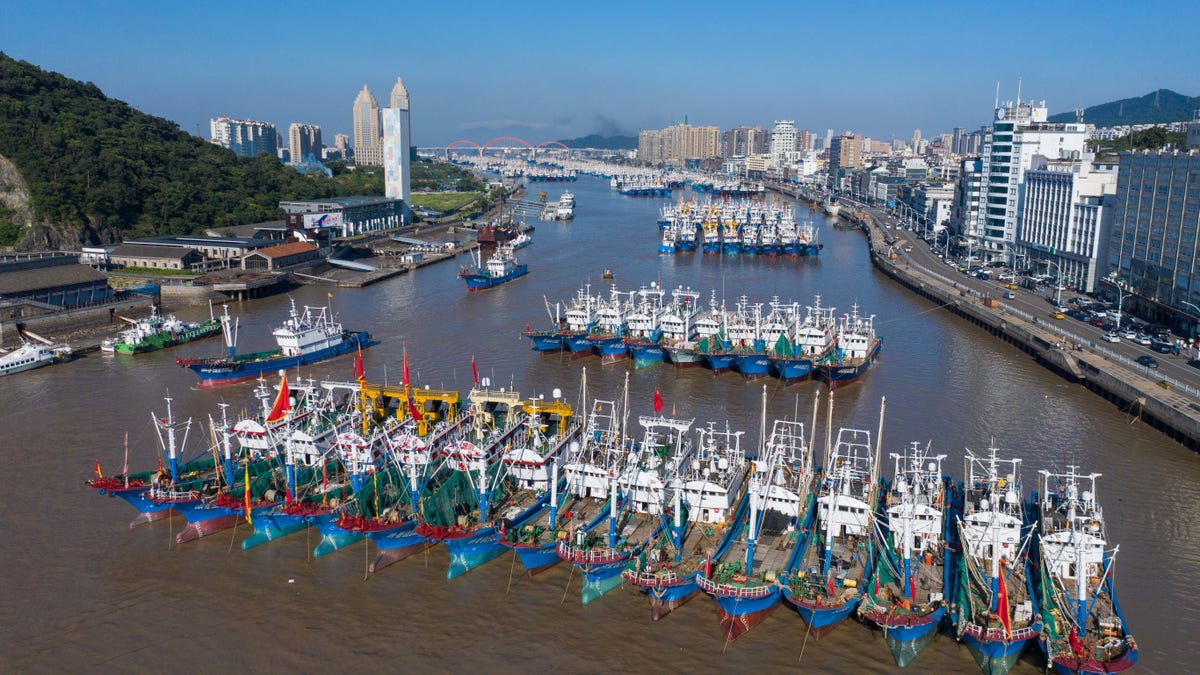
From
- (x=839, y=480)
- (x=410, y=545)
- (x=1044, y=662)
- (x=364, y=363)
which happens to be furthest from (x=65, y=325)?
(x=1044, y=662)

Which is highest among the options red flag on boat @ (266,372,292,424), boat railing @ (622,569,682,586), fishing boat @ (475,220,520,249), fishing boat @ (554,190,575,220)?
fishing boat @ (554,190,575,220)

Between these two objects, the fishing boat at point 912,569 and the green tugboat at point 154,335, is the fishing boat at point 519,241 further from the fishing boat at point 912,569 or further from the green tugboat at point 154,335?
the fishing boat at point 912,569

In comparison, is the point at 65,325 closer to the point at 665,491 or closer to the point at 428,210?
the point at 665,491

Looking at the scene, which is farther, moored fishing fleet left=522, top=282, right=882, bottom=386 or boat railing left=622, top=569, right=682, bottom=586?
moored fishing fleet left=522, top=282, right=882, bottom=386

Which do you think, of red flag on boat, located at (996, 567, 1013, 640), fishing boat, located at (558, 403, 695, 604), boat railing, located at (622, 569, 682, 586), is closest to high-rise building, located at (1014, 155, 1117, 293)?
fishing boat, located at (558, 403, 695, 604)

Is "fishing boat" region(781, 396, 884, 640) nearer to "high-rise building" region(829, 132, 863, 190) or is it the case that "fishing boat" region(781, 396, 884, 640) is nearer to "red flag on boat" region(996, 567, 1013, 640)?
"red flag on boat" region(996, 567, 1013, 640)

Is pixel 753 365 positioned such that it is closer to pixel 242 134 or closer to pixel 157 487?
pixel 157 487

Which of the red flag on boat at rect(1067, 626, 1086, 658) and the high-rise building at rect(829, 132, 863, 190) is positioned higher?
the high-rise building at rect(829, 132, 863, 190)

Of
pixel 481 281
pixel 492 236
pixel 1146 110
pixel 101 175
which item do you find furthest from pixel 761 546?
pixel 1146 110
